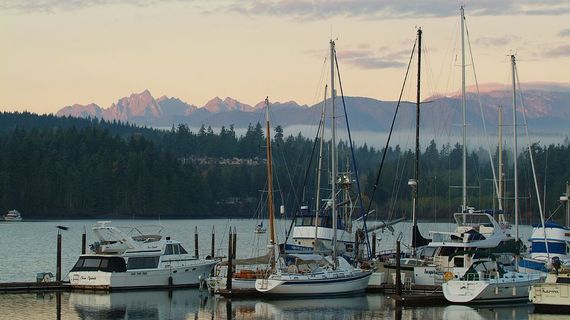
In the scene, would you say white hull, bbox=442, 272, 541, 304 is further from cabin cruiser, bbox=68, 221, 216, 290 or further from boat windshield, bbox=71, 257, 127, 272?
boat windshield, bbox=71, 257, 127, 272

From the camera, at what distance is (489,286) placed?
58.3 metres

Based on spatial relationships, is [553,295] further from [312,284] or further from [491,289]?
[312,284]

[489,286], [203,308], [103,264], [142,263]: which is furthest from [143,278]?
[489,286]

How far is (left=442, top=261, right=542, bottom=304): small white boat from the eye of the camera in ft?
190

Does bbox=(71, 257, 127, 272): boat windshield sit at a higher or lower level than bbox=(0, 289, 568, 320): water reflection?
higher

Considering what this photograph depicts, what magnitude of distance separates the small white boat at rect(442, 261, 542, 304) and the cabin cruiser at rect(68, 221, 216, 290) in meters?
16.0

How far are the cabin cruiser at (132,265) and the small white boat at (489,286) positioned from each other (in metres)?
16.0

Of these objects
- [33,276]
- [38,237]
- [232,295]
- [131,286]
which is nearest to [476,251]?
[232,295]

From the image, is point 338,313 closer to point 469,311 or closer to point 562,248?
point 469,311

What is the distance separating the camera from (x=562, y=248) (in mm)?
67250

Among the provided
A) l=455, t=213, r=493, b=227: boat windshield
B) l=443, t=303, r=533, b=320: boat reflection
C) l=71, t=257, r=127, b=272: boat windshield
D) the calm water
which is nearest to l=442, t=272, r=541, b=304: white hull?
l=443, t=303, r=533, b=320: boat reflection

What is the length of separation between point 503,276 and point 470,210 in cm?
758

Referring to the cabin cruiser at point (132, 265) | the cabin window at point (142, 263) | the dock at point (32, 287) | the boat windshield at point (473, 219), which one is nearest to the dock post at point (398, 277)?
the boat windshield at point (473, 219)

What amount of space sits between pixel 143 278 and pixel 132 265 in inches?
37.6
